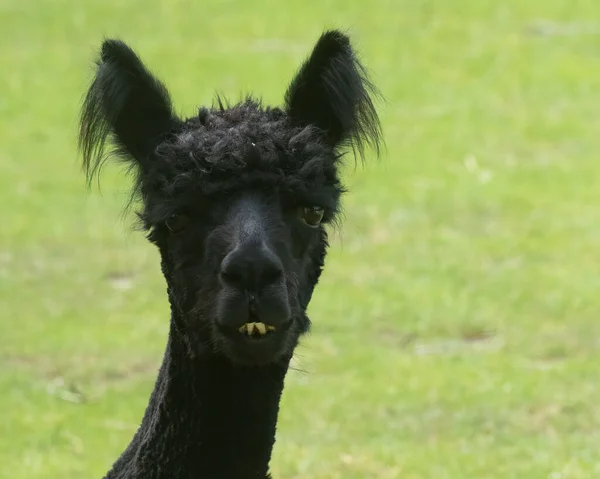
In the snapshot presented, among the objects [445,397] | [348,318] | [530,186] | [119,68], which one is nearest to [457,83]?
[530,186]

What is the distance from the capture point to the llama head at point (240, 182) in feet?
12.7

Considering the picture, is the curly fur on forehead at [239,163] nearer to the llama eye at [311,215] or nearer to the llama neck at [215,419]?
the llama eye at [311,215]

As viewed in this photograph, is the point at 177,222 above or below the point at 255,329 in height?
above

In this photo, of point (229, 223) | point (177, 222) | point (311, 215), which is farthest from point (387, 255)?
point (229, 223)

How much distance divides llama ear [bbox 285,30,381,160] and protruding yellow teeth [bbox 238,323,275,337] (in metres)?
0.88

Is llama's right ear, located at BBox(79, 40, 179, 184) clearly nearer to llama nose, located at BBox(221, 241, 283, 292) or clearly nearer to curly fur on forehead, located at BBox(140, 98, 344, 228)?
curly fur on forehead, located at BBox(140, 98, 344, 228)

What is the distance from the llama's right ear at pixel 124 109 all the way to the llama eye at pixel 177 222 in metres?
0.32

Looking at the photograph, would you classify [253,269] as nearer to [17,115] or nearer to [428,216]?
[428,216]

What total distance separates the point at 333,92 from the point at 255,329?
103cm

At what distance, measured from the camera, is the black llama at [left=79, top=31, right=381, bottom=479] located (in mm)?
3896

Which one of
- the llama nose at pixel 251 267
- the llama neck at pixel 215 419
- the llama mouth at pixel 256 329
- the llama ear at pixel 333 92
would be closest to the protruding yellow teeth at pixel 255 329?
the llama mouth at pixel 256 329

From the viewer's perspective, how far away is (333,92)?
4434 mm

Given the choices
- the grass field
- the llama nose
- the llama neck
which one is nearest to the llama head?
the llama nose

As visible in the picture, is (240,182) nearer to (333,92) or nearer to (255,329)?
(255,329)
